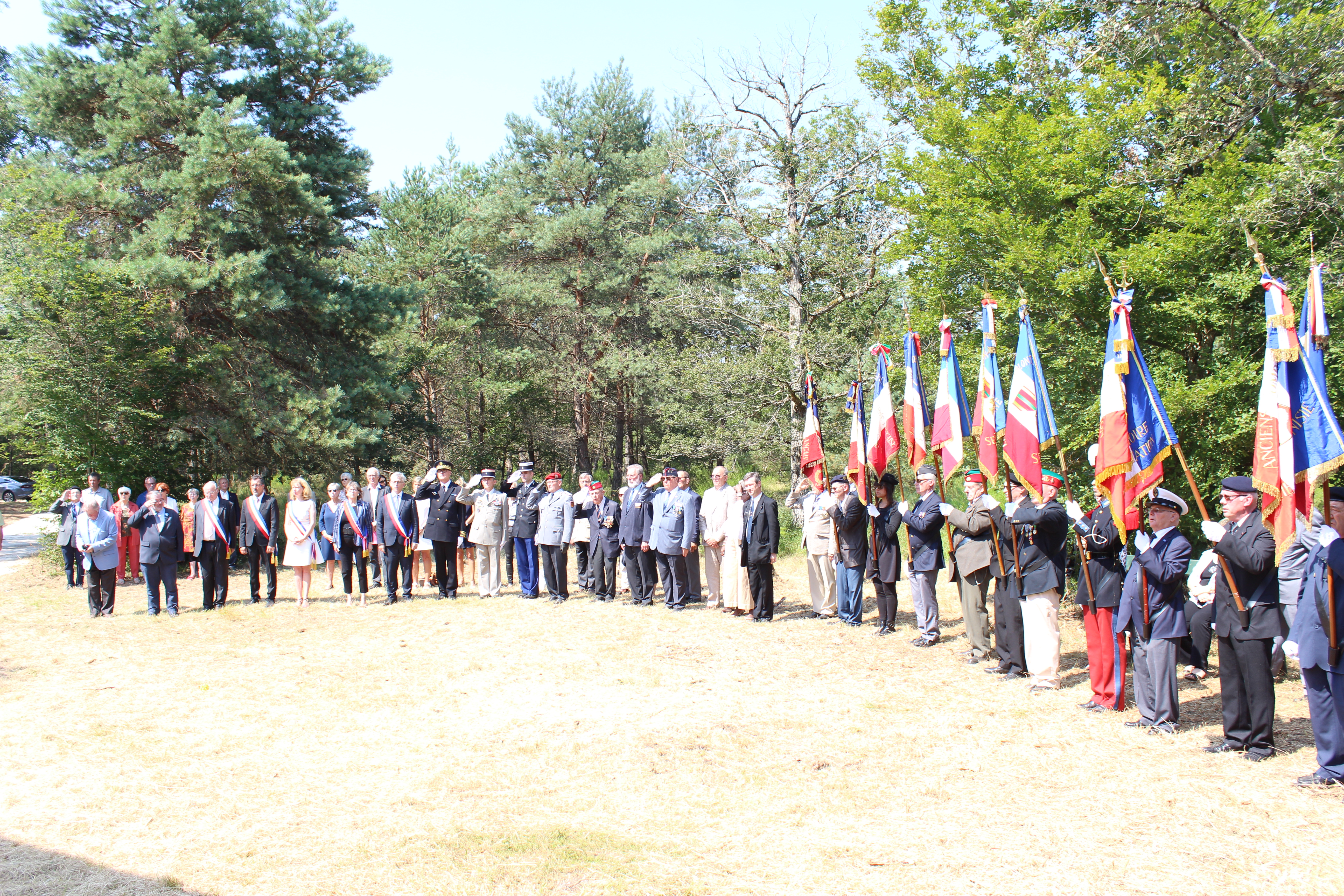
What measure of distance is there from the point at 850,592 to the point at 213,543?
886cm

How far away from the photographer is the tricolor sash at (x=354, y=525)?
12500 millimetres

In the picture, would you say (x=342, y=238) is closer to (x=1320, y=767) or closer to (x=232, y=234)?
(x=232, y=234)

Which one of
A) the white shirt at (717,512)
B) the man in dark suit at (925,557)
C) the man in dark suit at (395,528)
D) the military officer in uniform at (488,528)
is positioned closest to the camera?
the man in dark suit at (925,557)

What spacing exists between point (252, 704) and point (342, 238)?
14.1m

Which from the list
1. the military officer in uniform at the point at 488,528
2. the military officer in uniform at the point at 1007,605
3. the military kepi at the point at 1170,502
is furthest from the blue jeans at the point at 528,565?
the military kepi at the point at 1170,502

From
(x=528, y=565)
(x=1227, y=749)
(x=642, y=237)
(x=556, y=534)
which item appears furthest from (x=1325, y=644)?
(x=642, y=237)

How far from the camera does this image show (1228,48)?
9.55 m

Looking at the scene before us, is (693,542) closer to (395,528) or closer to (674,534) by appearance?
(674,534)

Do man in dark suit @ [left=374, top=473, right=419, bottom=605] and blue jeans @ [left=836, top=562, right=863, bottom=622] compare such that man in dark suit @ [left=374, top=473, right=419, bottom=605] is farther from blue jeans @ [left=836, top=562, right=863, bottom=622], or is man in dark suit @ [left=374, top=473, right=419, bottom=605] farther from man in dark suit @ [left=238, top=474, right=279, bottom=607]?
blue jeans @ [left=836, top=562, right=863, bottom=622]

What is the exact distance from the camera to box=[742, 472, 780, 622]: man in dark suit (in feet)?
35.4

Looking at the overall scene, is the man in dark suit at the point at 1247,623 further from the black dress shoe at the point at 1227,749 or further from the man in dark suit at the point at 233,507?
the man in dark suit at the point at 233,507

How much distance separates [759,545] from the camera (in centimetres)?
1077

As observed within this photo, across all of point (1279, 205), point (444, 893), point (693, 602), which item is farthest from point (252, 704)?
point (1279, 205)

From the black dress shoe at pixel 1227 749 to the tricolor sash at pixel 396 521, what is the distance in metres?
9.90
